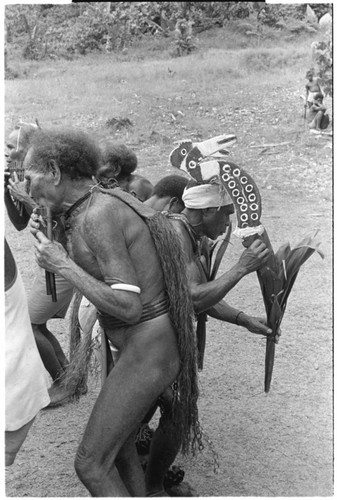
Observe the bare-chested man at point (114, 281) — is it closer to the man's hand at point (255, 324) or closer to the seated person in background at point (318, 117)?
the man's hand at point (255, 324)

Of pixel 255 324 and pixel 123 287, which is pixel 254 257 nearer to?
pixel 255 324

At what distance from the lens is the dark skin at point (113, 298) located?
2.71 meters

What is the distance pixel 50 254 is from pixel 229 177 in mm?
890

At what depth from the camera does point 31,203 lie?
3.55 m

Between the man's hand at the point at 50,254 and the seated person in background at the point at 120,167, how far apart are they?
57.0 inches

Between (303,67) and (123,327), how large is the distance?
10.7 feet

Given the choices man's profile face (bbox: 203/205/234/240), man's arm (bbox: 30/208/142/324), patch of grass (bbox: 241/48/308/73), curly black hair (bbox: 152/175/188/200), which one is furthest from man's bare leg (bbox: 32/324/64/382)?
patch of grass (bbox: 241/48/308/73)

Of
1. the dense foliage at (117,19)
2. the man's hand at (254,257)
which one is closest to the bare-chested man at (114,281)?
the man's hand at (254,257)

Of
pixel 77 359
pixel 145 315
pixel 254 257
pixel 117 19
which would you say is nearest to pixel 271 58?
pixel 117 19

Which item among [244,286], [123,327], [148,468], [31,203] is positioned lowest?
[244,286]

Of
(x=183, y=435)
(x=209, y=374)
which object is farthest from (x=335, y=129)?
(x=209, y=374)

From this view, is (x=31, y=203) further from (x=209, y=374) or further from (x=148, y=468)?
(x=209, y=374)

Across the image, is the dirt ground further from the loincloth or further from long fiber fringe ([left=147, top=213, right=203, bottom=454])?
long fiber fringe ([left=147, top=213, right=203, bottom=454])

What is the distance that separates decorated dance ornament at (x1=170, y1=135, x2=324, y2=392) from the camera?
10.6ft
